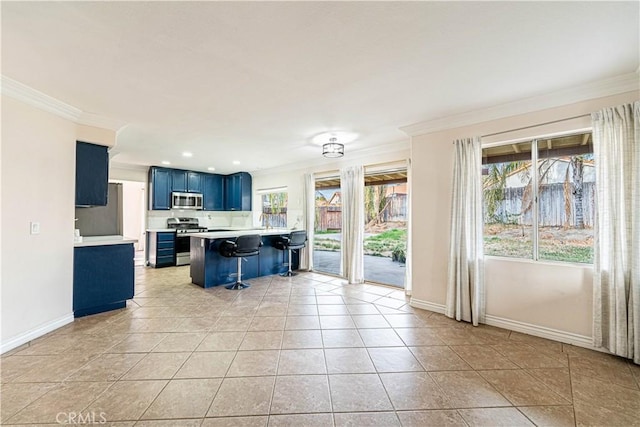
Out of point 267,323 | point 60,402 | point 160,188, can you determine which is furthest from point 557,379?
point 160,188

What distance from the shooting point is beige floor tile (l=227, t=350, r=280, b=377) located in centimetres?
214

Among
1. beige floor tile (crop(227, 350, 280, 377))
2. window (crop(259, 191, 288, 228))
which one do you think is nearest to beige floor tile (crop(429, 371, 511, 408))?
beige floor tile (crop(227, 350, 280, 377))

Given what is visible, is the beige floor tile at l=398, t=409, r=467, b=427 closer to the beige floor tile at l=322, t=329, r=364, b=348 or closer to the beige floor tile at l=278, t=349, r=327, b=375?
the beige floor tile at l=278, t=349, r=327, b=375

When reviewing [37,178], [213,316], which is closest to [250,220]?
[213,316]

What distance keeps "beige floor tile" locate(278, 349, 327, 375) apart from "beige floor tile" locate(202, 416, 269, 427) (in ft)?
1.61

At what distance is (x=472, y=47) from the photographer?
1942mm

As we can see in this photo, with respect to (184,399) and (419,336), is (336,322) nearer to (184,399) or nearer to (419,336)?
(419,336)

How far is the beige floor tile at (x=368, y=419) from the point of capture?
63.7 inches

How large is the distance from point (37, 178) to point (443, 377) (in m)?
4.37

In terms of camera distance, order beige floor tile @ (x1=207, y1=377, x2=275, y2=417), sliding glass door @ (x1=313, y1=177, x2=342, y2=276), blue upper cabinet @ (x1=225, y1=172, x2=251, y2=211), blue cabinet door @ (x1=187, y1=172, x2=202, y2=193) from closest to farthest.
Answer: beige floor tile @ (x1=207, y1=377, x2=275, y2=417) → sliding glass door @ (x1=313, y1=177, x2=342, y2=276) → blue cabinet door @ (x1=187, y1=172, x2=202, y2=193) → blue upper cabinet @ (x1=225, y1=172, x2=251, y2=211)

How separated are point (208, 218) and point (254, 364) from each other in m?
6.31

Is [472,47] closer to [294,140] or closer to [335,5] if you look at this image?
[335,5]

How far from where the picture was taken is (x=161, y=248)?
6.27 m

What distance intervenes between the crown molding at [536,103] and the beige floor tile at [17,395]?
14.6ft
